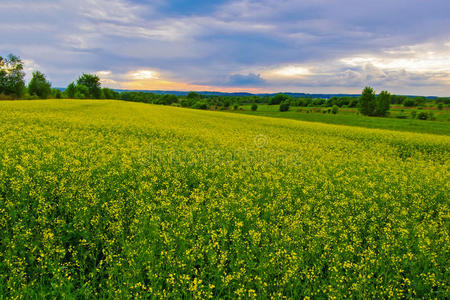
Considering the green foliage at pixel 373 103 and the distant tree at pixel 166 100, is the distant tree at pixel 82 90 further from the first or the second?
the green foliage at pixel 373 103

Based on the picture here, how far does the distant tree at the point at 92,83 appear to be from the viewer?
109 m

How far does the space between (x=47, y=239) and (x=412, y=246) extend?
24.5 feet

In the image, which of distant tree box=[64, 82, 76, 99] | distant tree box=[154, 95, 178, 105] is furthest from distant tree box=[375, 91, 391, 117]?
distant tree box=[64, 82, 76, 99]

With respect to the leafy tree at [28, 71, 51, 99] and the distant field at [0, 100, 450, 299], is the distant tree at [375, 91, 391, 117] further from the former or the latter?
the leafy tree at [28, 71, 51, 99]

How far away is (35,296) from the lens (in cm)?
317

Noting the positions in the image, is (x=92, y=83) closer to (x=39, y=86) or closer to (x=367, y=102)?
(x=39, y=86)

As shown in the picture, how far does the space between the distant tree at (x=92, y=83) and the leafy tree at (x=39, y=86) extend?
20.0m

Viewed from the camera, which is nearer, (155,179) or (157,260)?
(157,260)

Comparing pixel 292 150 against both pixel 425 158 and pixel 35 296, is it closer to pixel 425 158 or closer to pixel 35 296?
pixel 425 158

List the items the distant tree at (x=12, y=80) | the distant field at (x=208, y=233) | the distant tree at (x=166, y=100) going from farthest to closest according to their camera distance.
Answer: the distant tree at (x=166, y=100)
the distant tree at (x=12, y=80)
the distant field at (x=208, y=233)

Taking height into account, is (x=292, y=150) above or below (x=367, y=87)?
below

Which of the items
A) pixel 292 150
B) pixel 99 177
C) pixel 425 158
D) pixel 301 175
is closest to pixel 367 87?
pixel 425 158

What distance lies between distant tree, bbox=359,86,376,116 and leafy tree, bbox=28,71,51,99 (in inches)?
4807

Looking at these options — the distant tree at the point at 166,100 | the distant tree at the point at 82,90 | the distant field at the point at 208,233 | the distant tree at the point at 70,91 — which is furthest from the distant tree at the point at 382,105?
the distant tree at the point at 70,91
